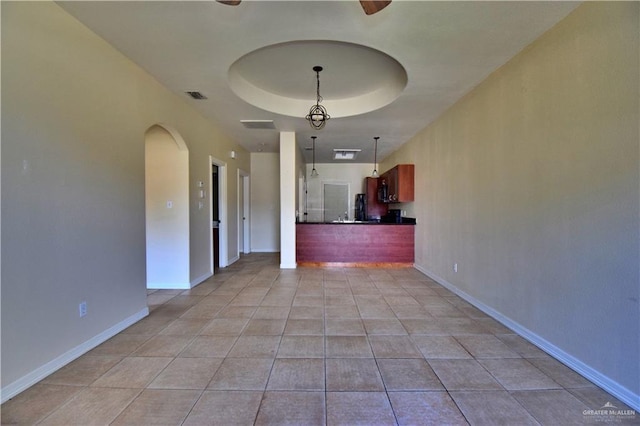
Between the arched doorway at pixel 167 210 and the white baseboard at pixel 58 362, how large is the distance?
1361 mm

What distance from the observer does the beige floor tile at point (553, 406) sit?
1685 millimetres

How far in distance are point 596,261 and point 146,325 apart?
3905 millimetres

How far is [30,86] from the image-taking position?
202 cm

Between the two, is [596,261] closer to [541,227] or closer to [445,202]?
[541,227]

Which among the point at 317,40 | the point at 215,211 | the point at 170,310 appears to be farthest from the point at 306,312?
the point at 215,211

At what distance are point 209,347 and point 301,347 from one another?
794mm

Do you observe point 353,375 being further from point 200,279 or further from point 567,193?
point 200,279

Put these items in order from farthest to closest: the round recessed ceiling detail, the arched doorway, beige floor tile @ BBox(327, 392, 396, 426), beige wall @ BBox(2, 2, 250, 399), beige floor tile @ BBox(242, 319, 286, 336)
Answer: the arched doorway < the round recessed ceiling detail < beige floor tile @ BBox(242, 319, 286, 336) < beige wall @ BBox(2, 2, 250, 399) < beige floor tile @ BBox(327, 392, 396, 426)

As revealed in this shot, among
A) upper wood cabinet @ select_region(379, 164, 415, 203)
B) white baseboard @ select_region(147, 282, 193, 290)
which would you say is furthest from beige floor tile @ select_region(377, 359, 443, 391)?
upper wood cabinet @ select_region(379, 164, 415, 203)

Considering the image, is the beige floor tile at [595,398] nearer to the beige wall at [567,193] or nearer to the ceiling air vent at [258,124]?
the beige wall at [567,193]

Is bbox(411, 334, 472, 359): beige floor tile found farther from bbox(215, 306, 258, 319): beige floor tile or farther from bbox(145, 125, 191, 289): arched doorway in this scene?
bbox(145, 125, 191, 289): arched doorway

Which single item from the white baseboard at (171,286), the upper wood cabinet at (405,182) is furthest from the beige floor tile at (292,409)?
the upper wood cabinet at (405,182)

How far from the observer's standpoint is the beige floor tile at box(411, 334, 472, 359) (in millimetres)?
2426

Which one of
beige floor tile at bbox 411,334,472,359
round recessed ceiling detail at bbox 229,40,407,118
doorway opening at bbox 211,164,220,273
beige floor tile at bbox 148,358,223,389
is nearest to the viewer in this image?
beige floor tile at bbox 148,358,223,389
